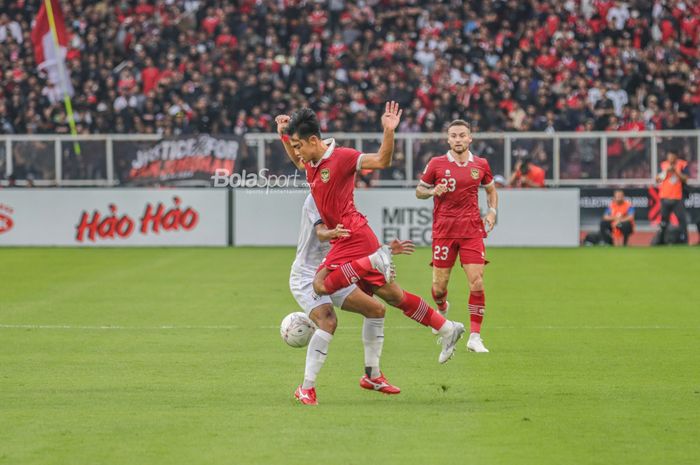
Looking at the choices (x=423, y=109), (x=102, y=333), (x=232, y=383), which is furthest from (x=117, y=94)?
(x=232, y=383)

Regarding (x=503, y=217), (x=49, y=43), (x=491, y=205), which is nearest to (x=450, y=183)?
(x=491, y=205)

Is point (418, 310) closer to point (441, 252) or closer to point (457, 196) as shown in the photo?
point (441, 252)

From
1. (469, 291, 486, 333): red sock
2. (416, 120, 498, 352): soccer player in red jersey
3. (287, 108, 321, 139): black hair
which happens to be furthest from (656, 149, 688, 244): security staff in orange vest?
(287, 108, 321, 139): black hair

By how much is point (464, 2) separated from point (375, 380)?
93.1ft

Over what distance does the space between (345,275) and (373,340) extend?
70 centimetres

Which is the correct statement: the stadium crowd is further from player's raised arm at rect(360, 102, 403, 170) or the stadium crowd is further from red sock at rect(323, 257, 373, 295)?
player's raised arm at rect(360, 102, 403, 170)

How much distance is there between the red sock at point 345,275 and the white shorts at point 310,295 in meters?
0.10

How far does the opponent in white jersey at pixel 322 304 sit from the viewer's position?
9.40m

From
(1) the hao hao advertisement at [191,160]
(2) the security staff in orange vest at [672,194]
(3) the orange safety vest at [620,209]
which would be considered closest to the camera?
(2) the security staff in orange vest at [672,194]

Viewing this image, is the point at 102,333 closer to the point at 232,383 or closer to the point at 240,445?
the point at 232,383

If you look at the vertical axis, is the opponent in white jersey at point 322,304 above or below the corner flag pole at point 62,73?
below

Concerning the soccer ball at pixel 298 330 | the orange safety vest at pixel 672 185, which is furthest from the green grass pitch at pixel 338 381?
the orange safety vest at pixel 672 185

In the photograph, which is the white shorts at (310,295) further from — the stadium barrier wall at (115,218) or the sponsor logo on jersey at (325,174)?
the stadium barrier wall at (115,218)

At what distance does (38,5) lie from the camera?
38.0m
